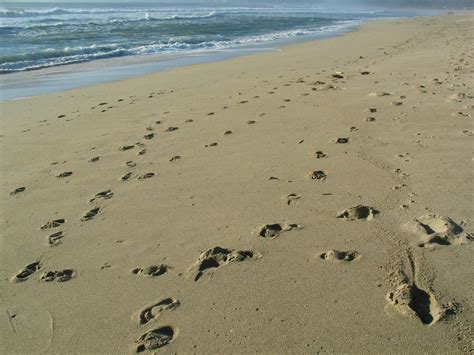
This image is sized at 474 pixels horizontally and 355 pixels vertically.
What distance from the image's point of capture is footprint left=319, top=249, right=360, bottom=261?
2650 mm

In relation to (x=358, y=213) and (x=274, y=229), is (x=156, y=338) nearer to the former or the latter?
(x=274, y=229)

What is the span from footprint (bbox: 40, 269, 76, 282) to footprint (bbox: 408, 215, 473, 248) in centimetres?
231

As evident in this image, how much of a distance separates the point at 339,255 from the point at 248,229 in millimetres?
718

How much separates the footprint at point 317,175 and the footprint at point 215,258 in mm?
1294

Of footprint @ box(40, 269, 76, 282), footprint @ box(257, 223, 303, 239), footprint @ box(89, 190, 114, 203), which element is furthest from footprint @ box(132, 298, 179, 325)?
footprint @ box(89, 190, 114, 203)

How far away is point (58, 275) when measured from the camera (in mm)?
2805

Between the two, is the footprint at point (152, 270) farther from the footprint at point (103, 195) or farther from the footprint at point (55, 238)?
the footprint at point (103, 195)

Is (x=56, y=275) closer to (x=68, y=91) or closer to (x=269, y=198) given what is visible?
(x=269, y=198)

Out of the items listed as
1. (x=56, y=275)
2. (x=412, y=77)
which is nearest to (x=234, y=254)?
(x=56, y=275)

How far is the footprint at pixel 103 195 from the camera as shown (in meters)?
3.85

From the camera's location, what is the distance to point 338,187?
3.60 m

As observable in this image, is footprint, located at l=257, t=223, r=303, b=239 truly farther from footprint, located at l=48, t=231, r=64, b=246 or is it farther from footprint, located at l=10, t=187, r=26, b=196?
footprint, located at l=10, t=187, r=26, b=196

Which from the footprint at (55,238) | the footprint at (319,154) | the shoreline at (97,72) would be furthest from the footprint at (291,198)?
the shoreline at (97,72)

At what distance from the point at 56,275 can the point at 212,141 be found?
2693mm
